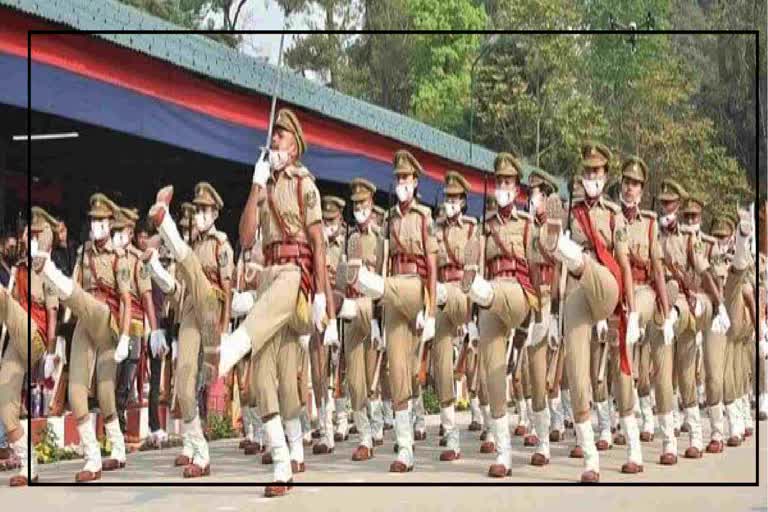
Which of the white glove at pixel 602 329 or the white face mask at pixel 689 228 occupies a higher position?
the white face mask at pixel 689 228

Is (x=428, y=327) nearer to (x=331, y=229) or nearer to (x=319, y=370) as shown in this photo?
(x=331, y=229)

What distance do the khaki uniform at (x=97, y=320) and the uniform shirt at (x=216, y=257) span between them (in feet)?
1.82

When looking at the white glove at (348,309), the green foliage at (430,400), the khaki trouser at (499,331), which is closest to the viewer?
the khaki trouser at (499,331)

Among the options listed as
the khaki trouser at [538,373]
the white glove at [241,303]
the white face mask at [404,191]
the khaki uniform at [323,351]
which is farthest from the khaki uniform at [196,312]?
the khaki trouser at [538,373]

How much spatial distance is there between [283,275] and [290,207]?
1.39ft

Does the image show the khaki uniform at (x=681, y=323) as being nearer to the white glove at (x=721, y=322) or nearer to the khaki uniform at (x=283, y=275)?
the white glove at (x=721, y=322)

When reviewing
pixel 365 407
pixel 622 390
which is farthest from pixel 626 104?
→ pixel 365 407

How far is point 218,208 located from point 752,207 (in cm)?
376

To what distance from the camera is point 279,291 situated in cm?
1113

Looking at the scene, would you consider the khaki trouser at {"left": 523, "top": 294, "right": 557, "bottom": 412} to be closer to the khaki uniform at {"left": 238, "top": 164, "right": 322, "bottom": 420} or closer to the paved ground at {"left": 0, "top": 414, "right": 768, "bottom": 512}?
the paved ground at {"left": 0, "top": 414, "right": 768, "bottom": 512}

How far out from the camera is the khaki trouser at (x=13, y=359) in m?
12.5

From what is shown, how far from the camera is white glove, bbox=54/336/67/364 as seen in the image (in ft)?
44.9

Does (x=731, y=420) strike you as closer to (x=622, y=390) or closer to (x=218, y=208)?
(x=622, y=390)

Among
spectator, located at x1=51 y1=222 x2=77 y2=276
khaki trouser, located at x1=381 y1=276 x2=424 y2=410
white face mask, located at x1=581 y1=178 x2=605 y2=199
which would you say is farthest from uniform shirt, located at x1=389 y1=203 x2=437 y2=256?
spectator, located at x1=51 y1=222 x2=77 y2=276
